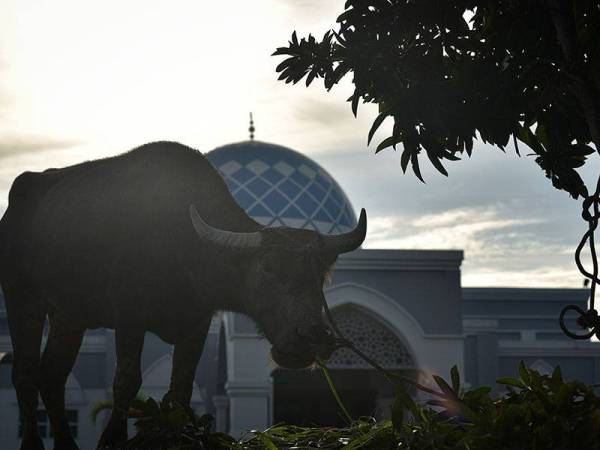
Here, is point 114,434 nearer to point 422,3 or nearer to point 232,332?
point 422,3

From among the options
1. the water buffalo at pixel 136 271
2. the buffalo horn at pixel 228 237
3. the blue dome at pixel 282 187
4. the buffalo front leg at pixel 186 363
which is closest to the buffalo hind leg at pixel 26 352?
the water buffalo at pixel 136 271

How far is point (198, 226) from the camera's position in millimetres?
4133

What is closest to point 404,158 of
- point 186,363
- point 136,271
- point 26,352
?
point 186,363

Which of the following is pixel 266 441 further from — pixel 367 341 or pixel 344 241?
pixel 367 341

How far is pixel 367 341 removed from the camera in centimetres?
2275

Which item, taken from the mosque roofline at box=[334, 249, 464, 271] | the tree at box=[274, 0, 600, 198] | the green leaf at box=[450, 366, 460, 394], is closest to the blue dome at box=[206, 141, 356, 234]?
the mosque roofline at box=[334, 249, 464, 271]

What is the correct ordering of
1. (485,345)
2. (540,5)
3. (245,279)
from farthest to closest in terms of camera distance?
(485,345)
(245,279)
(540,5)

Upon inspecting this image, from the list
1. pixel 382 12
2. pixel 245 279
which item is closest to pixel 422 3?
pixel 382 12

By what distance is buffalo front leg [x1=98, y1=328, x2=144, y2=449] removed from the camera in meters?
3.43

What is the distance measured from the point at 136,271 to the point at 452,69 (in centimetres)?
177

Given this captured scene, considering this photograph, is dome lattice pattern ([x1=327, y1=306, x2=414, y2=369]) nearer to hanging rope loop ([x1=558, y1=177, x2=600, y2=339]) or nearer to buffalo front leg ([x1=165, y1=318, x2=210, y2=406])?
buffalo front leg ([x1=165, y1=318, x2=210, y2=406])

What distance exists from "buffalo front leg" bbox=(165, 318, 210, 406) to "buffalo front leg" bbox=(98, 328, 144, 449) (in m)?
0.14

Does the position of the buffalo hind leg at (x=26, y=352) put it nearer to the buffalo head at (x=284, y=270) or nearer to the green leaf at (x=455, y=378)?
the buffalo head at (x=284, y=270)

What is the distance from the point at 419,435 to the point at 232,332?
2070cm
